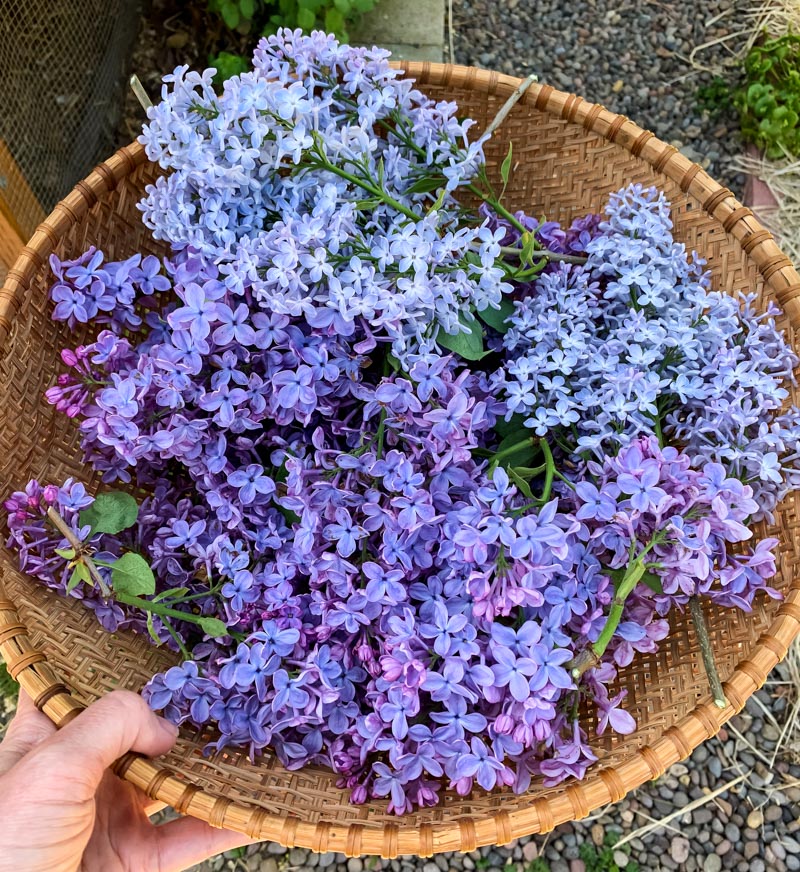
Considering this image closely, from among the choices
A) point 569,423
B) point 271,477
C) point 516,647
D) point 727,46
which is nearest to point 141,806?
point 271,477

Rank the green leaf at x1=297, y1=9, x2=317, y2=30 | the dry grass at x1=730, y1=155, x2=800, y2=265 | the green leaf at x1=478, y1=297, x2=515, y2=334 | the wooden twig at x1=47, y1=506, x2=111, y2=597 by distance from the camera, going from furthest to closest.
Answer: the dry grass at x1=730, y1=155, x2=800, y2=265
the green leaf at x1=297, y1=9, x2=317, y2=30
the green leaf at x1=478, y1=297, x2=515, y2=334
the wooden twig at x1=47, y1=506, x2=111, y2=597

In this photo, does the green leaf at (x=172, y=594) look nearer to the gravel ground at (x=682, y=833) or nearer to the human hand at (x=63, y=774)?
the human hand at (x=63, y=774)

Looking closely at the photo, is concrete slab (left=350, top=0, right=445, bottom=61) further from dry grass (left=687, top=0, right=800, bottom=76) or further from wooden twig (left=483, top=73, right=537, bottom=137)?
wooden twig (left=483, top=73, right=537, bottom=137)

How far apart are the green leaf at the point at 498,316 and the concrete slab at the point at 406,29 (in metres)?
1.19

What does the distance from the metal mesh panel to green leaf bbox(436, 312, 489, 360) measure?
2.81ft

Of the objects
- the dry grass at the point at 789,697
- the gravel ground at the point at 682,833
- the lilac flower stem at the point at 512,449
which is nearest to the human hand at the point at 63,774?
the lilac flower stem at the point at 512,449

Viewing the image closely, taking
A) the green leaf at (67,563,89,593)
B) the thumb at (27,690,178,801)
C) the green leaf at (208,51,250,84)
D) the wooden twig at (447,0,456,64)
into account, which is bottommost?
the thumb at (27,690,178,801)

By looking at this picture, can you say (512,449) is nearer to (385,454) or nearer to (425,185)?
(385,454)

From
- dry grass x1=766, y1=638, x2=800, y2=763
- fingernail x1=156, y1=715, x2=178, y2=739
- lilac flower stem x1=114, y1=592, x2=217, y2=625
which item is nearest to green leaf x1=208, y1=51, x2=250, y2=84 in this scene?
lilac flower stem x1=114, y1=592, x2=217, y2=625

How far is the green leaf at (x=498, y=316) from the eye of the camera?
1067 mm

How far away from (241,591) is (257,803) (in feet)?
0.73

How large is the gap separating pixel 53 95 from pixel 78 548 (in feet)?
3.55

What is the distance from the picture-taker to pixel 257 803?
853 millimetres

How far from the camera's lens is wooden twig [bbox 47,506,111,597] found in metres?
0.85
